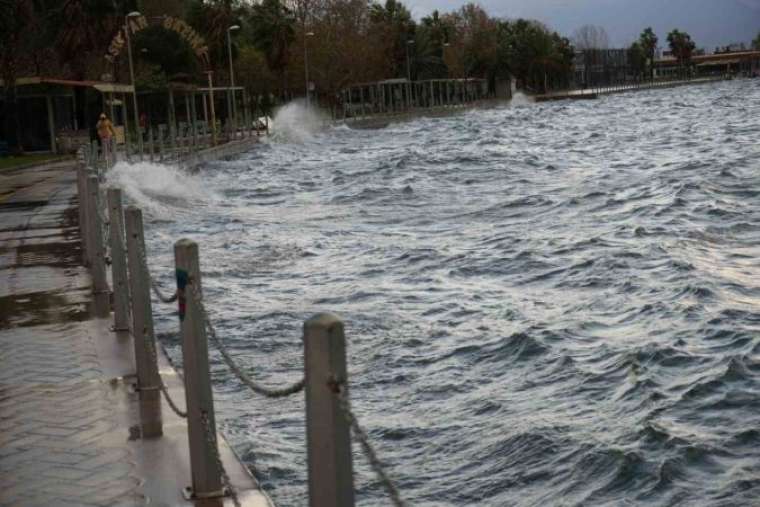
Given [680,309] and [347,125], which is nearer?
[680,309]

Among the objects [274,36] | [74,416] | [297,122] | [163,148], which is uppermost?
[274,36]

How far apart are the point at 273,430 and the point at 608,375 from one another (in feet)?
11.5

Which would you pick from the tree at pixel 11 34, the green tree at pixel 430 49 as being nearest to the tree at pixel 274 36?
the green tree at pixel 430 49

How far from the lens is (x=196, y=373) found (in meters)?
5.79

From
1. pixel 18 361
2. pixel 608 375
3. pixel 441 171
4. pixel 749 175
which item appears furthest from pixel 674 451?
pixel 441 171

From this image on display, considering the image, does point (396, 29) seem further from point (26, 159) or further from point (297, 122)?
point (26, 159)

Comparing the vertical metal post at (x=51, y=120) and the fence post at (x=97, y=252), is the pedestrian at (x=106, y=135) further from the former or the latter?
the fence post at (x=97, y=252)

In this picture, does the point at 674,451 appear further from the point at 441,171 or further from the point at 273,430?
the point at 441,171

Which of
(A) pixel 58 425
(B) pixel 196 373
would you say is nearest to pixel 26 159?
(A) pixel 58 425

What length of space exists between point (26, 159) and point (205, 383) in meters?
48.1

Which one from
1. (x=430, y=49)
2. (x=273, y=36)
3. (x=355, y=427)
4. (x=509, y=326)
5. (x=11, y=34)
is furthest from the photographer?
(x=430, y=49)

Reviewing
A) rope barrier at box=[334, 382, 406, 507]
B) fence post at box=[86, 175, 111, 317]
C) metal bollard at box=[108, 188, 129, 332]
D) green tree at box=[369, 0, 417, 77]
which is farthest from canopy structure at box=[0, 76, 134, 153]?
green tree at box=[369, 0, 417, 77]

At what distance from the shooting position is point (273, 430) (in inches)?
344

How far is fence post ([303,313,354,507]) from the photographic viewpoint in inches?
143
